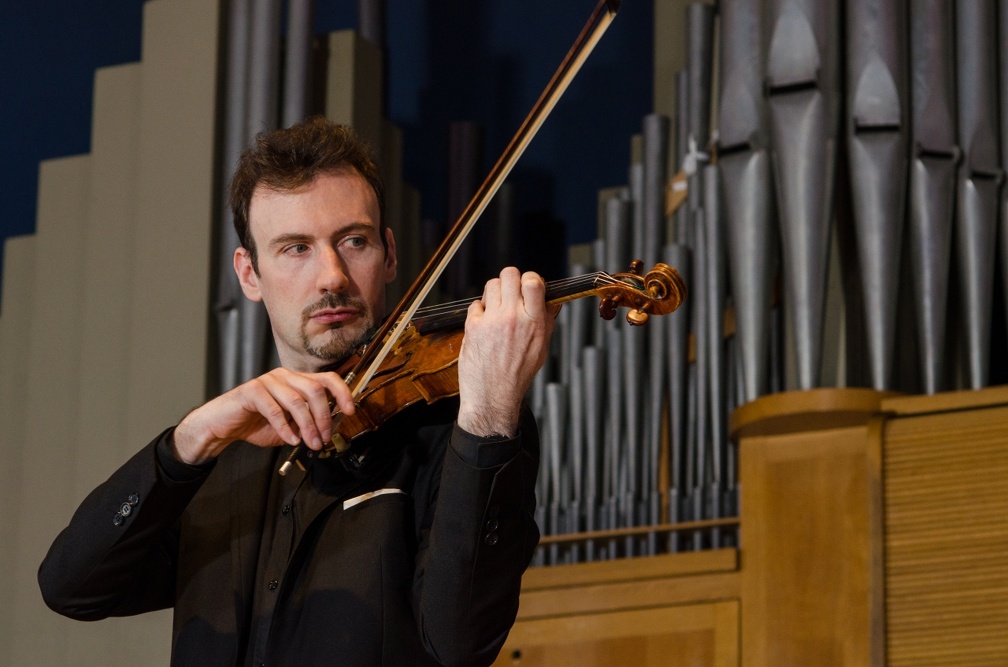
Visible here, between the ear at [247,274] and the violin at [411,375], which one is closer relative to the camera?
the violin at [411,375]

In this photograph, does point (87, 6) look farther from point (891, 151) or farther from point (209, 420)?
point (209, 420)

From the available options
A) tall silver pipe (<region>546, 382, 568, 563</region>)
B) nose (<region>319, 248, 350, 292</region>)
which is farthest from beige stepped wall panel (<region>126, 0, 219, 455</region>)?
nose (<region>319, 248, 350, 292</region>)

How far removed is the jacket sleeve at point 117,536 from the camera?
2.06 metres

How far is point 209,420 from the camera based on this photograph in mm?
2016

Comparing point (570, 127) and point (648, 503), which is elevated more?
point (570, 127)

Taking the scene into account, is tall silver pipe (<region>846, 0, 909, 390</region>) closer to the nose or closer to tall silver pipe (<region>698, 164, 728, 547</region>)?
tall silver pipe (<region>698, 164, 728, 547</region>)

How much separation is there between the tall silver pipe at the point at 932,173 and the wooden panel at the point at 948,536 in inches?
9.8

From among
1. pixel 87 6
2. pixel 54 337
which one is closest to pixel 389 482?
pixel 54 337

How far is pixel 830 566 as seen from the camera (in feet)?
12.3

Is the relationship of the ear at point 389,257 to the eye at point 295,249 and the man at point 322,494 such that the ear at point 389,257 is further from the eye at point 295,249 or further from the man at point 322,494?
the eye at point 295,249

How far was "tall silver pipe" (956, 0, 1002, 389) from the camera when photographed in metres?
3.91

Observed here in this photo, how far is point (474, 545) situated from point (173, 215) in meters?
3.14

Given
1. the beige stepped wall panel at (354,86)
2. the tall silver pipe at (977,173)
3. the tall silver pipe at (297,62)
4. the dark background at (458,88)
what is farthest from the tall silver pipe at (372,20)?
the tall silver pipe at (977,173)

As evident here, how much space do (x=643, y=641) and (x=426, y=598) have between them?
87.1 inches
